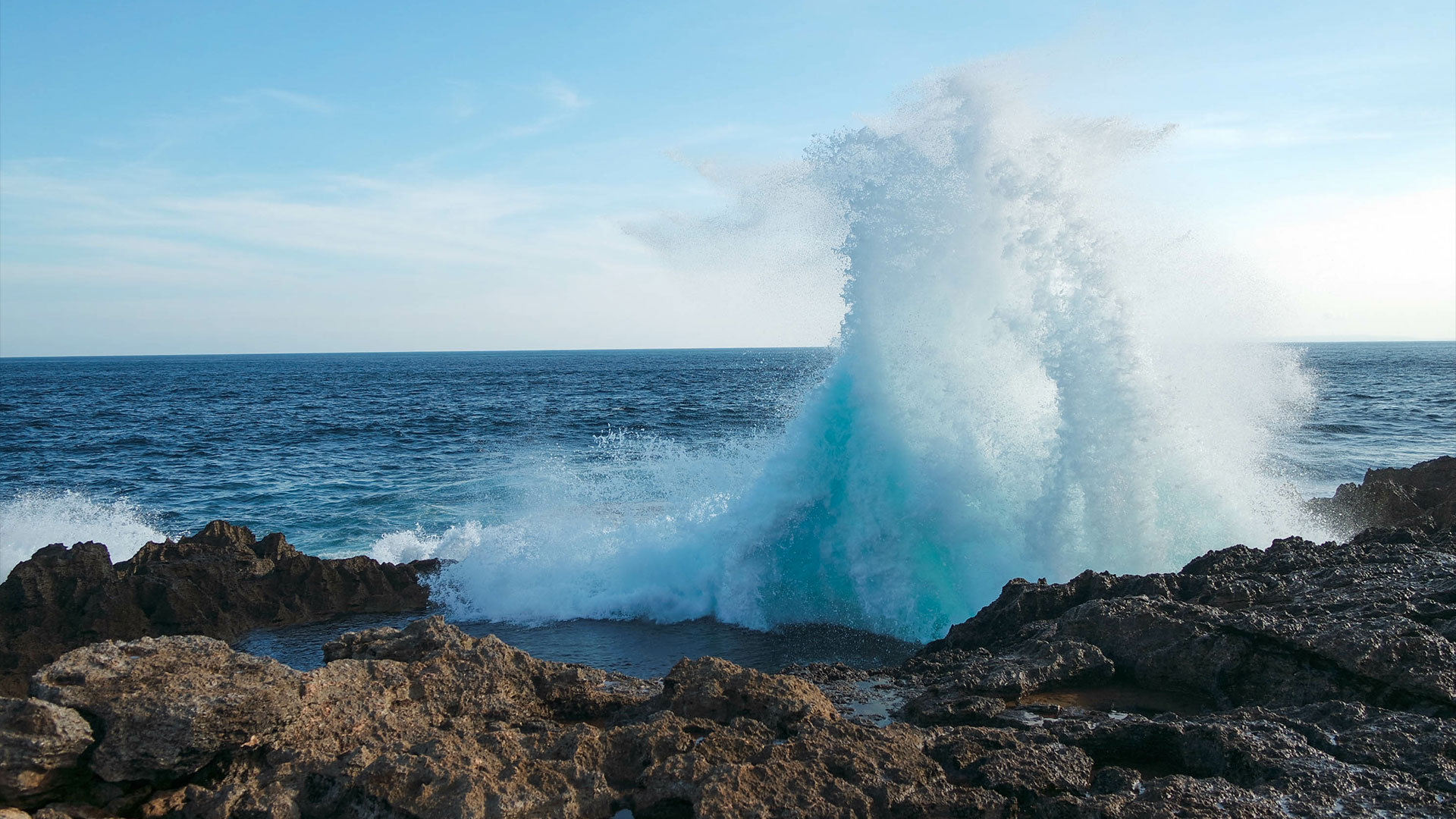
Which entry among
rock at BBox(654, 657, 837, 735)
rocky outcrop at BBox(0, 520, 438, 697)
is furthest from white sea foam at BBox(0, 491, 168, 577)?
rock at BBox(654, 657, 837, 735)

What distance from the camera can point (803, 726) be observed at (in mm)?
4164

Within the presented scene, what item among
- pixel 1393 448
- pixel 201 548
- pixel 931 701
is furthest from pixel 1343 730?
pixel 1393 448

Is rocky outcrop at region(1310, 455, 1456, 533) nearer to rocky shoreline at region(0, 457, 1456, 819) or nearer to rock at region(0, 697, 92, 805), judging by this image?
rocky shoreline at region(0, 457, 1456, 819)

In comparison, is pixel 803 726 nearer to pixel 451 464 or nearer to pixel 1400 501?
pixel 1400 501

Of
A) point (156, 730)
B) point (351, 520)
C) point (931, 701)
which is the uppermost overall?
point (156, 730)

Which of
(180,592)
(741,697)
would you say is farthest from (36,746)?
(180,592)

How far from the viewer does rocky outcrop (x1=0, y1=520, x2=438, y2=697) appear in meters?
8.48

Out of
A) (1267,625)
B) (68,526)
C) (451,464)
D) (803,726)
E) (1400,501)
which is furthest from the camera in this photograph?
(451,464)

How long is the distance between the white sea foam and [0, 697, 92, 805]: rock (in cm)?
1027

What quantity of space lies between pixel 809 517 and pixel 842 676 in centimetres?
424

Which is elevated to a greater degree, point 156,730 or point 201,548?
point 156,730

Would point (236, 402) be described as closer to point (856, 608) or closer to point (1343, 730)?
point (856, 608)

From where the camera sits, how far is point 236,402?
1693 inches

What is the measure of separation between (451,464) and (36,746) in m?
17.9
